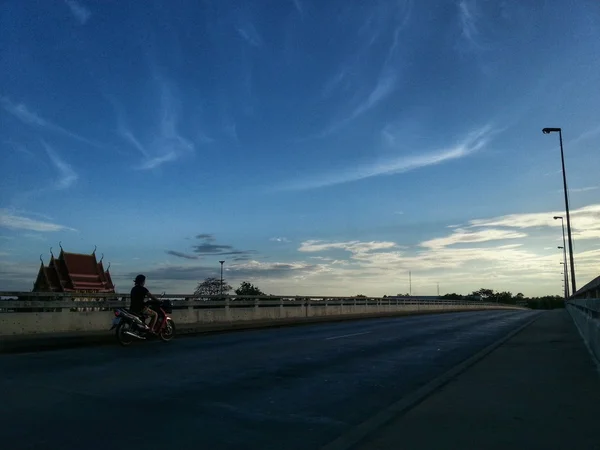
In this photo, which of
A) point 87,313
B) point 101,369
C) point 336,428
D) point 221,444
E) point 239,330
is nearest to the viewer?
point 221,444

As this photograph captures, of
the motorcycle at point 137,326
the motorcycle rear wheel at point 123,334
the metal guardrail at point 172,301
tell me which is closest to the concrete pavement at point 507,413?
the motorcycle at point 137,326

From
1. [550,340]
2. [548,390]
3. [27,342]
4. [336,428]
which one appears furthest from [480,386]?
[27,342]

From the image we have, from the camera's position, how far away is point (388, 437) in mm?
5590

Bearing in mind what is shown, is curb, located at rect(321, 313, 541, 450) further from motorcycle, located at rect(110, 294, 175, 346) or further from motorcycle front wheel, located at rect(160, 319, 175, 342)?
motorcycle front wheel, located at rect(160, 319, 175, 342)

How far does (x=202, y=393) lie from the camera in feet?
26.3

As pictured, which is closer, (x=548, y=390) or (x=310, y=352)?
(x=548, y=390)

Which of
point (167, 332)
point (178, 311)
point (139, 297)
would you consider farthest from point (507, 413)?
point (178, 311)

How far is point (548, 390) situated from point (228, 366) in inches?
228

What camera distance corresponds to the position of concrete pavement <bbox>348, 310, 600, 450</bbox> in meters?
5.38

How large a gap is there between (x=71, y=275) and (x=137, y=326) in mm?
35366

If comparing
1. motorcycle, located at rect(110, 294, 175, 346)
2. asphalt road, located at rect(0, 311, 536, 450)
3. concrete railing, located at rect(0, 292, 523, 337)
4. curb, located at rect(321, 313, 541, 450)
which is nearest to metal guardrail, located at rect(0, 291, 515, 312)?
concrete railing, located at rect(0, 292, 523, 337)

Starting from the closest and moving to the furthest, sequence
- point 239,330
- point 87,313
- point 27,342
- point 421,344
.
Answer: point 27,342 → point 421,344 → point 87,313 → point 239,330

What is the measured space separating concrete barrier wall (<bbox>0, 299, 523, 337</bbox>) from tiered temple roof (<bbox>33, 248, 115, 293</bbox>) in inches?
842

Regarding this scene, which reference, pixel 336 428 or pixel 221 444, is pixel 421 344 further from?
pixel 221 444
